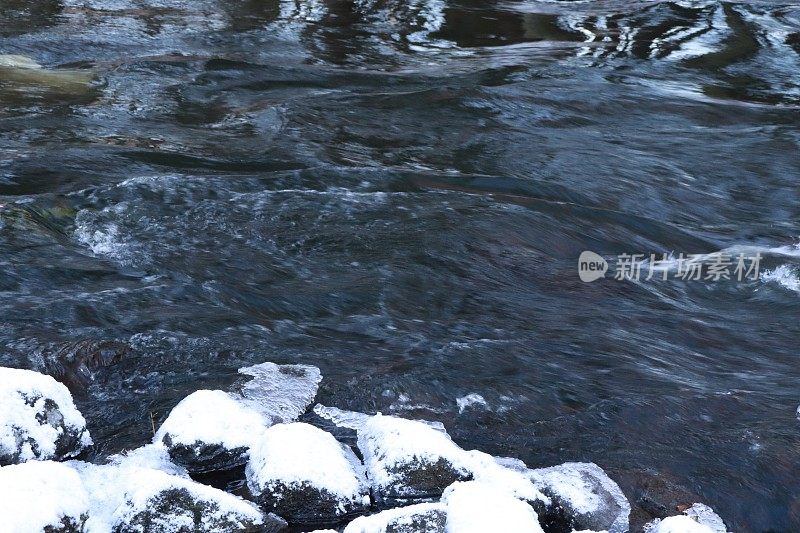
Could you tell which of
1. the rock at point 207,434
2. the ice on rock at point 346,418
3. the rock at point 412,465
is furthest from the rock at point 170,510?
the ice on rock at point 346,418

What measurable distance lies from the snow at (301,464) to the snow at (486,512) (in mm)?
356

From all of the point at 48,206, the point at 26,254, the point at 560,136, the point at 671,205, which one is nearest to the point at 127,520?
the point at 26,254

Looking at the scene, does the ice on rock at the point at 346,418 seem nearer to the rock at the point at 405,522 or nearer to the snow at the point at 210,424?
the snow at the point at 210,424

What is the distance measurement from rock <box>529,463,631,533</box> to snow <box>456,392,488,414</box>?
46cm

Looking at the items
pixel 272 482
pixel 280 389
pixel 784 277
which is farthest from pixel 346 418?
pixel 784 277

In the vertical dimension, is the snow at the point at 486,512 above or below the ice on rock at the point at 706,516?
above

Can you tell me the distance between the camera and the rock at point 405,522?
100 inches

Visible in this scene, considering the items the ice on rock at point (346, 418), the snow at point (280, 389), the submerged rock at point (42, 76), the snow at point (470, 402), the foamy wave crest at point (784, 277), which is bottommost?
the ice on rock at point (346, 418)

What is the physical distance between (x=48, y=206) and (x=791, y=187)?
4.62 metres

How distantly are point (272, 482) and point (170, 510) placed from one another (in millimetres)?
336

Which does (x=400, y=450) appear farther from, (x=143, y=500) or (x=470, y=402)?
(x=143, y=500)

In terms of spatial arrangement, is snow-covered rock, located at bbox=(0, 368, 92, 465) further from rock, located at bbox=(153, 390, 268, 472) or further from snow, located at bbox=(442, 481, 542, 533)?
snow, located at bbox=(442, 481, 542, 533)

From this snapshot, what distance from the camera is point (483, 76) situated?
8180mm

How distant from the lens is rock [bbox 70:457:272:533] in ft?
8.51
